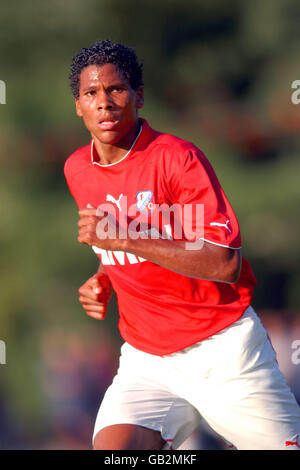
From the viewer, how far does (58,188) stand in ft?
17.9

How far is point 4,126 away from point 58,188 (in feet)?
2.17

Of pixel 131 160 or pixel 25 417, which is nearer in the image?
pixel 131 160

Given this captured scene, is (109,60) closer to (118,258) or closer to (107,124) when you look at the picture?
(107,124)

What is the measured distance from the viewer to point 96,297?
222 centimetres

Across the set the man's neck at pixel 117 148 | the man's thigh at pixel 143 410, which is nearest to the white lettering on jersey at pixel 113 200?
the man's neck at pixel 117 148

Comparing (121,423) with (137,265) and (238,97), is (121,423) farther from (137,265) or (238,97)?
(238,97)

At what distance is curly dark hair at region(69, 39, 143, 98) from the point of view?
2.08 metres

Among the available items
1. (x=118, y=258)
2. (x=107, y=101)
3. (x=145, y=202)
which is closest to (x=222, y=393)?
(x=118, y=258)

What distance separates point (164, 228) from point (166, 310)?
0.91 ft

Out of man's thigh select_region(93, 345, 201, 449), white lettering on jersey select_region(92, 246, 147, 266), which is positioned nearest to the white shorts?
man's thigh select_region(93, 345, 201, 449)

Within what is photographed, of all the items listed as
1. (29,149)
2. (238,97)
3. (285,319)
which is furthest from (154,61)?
(285,319)

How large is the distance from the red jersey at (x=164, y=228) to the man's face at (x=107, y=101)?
0.08m

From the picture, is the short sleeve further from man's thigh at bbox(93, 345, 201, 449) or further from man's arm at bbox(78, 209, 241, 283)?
man's thigh at bbox(93, 345, 201, 449)

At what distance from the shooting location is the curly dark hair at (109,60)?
2078mm
